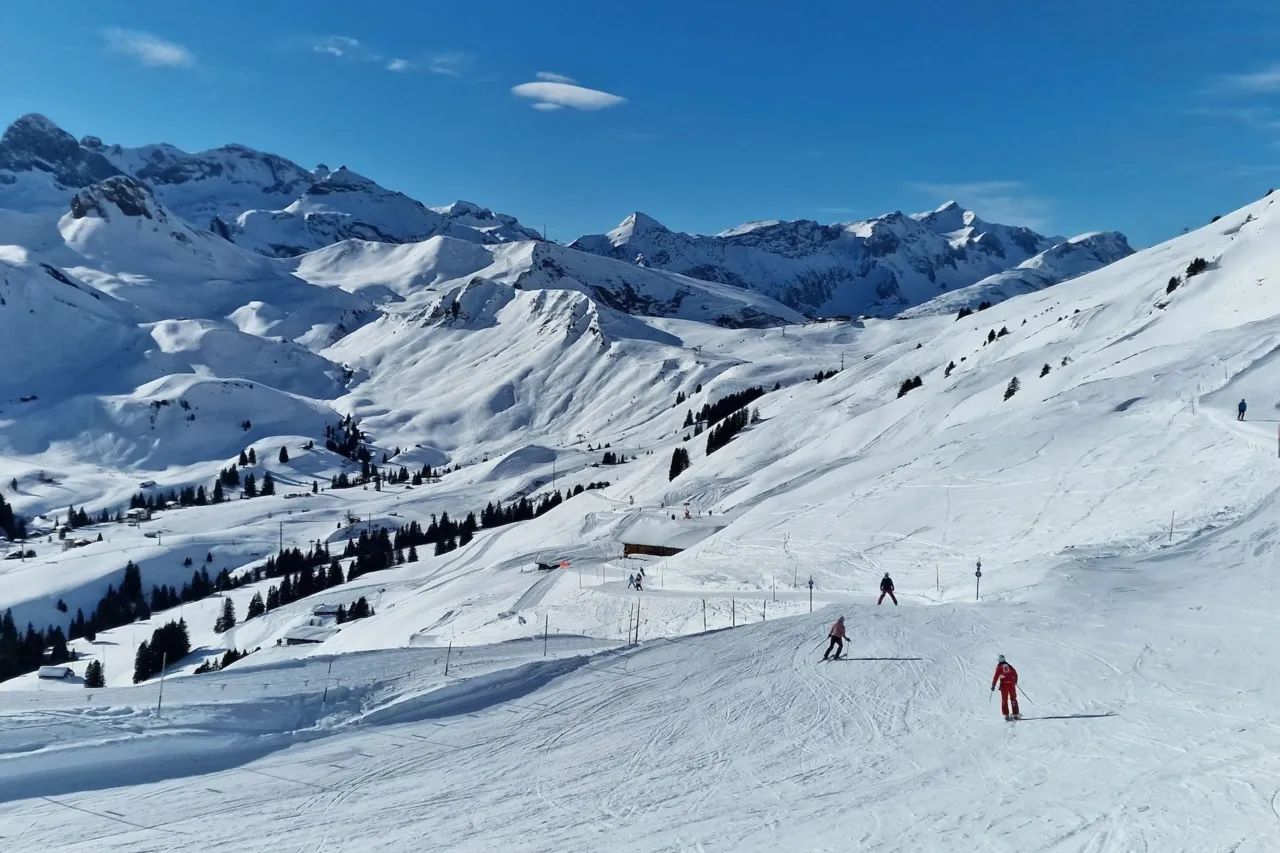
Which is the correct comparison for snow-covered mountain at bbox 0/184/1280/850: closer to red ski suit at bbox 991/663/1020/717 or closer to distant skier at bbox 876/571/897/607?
red ski suit at bbox 991/663/1020/717

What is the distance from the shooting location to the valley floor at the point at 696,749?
46.2 feet

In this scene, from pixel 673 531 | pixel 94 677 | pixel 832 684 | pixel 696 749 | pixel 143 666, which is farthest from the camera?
pixel 143 666

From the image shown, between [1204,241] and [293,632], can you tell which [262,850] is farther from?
[1204,241]

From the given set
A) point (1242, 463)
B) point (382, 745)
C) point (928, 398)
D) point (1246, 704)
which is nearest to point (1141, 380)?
point (1242, 463)

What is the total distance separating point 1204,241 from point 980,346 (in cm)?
3525

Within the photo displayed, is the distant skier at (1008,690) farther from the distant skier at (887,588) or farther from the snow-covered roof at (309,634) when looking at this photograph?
the snow-covered roof at (309,634)

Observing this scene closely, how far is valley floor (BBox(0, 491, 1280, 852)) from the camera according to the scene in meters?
14.1

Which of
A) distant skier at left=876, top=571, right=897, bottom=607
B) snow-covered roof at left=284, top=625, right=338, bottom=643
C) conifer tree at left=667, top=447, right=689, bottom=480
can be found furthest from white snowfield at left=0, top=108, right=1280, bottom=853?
conifer tree at left=667, top=447, right=689, bottom=480

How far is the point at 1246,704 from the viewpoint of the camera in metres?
18.8

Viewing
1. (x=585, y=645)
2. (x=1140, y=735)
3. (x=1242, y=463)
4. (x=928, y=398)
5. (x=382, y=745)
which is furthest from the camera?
(x=928, y=398)

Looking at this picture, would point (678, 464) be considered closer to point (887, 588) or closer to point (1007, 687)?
point (887, 588)

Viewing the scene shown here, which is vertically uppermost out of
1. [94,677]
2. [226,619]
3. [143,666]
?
[226,619]

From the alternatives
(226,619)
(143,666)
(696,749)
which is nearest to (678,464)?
(226,619)

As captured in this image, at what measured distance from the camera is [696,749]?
1806 cm
